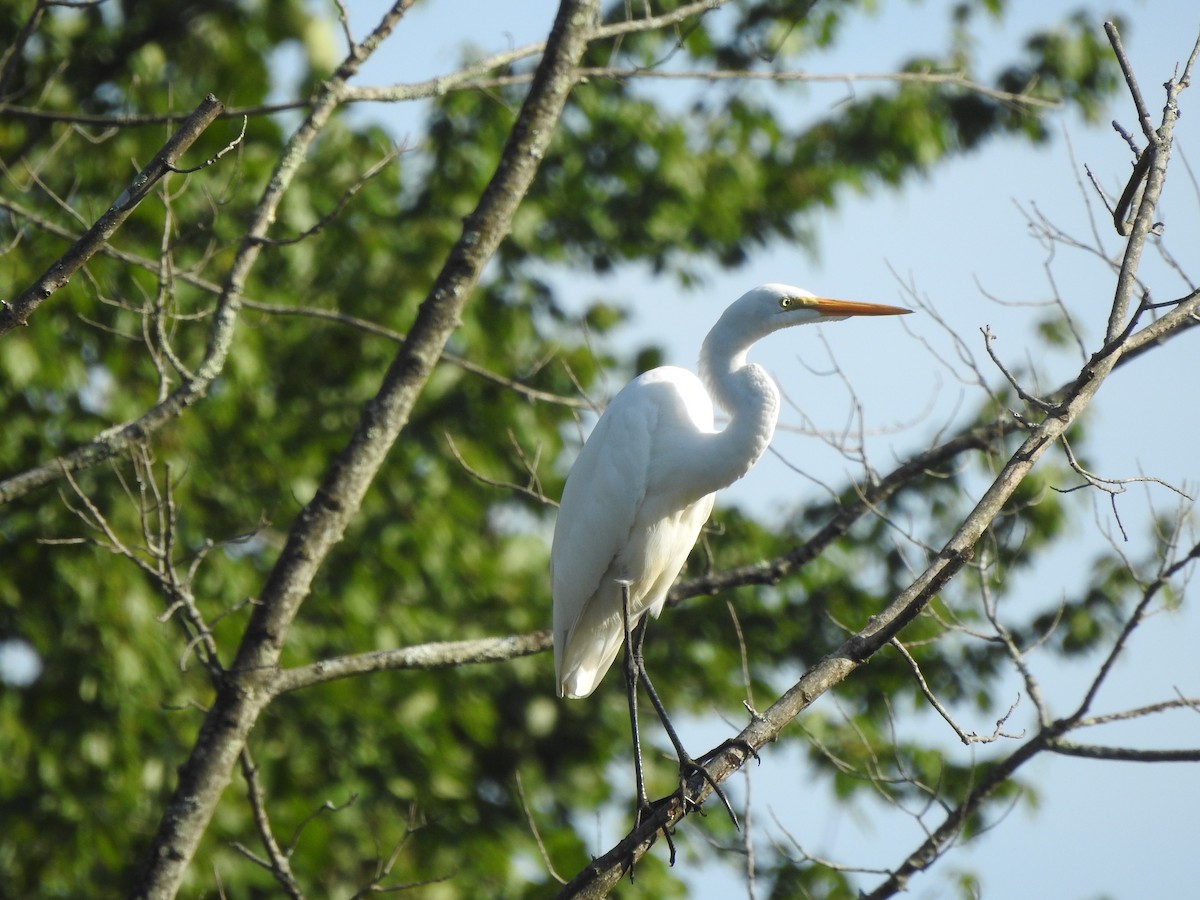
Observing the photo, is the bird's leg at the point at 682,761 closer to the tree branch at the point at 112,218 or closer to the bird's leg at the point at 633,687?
the bird's leg at the point at 633,687

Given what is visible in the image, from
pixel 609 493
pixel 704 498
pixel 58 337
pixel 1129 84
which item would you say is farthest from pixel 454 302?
pixel 58 337

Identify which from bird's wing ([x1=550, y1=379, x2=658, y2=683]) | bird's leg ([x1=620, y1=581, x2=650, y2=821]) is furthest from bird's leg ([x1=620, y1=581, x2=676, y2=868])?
bird's wing ([x1=550, y1=379, x2=658, y2=683])

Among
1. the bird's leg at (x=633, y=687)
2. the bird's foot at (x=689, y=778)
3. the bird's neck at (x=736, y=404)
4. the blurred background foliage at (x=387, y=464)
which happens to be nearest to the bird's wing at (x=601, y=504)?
the bird's leg at (x=633, y=687)

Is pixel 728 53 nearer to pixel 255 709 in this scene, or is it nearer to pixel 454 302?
pixel 454 302

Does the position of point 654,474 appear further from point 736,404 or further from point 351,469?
point 351,469

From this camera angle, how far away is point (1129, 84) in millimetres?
2596

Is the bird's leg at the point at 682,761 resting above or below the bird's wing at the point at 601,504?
below

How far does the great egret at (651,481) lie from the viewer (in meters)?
→ 3.63

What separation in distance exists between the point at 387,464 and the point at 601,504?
128 inches

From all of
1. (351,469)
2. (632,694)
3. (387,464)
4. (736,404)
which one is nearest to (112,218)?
(351,469)

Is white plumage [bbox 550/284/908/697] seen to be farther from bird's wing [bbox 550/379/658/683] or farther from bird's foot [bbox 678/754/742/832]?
bird's foot [bbox 678/754/742/832]

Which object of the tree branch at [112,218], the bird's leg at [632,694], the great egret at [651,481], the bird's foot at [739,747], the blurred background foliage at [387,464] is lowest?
the bird's foot at [739,747]

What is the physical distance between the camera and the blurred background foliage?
565cm

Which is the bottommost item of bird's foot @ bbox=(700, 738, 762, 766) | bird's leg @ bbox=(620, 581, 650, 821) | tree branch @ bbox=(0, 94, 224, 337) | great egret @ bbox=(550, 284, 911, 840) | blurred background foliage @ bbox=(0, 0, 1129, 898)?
bird's foot @ bbox=(700, 738, 762, 766)
